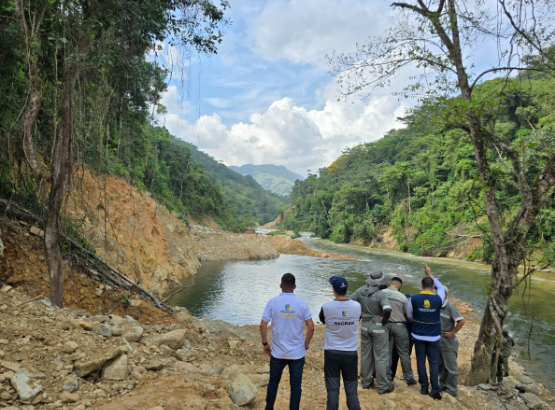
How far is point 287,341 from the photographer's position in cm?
313

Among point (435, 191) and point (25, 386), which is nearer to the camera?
point (25, 386)

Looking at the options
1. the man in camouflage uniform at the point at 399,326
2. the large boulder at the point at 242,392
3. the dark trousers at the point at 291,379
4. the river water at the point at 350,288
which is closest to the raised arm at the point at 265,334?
the dark trousers at the point at 291,379

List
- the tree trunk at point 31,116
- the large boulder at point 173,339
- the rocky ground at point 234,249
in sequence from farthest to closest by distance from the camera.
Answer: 1. the rocky ground at point 234,249
2. the large boulder at point 173,339
3. the tree trunk at point 31,116

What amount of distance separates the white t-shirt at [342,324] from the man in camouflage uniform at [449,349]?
74.3 inches

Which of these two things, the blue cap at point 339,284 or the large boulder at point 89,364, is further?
the blue cap at point 339,284

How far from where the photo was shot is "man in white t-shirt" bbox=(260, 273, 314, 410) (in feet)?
10.2

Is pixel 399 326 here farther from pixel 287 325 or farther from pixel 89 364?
pixel 89 364

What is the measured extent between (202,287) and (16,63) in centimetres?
1292

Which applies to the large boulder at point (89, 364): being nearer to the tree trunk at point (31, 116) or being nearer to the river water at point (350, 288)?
the tree trunk at point (31, 116)

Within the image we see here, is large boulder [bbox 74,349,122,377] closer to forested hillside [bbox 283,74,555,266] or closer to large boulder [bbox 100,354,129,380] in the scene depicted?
large boulder [bbox 100,354,129,380]

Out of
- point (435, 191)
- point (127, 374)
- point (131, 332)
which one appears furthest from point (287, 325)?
point (435, 191)

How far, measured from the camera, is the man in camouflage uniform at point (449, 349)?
14.1 ft

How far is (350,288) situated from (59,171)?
564 inches

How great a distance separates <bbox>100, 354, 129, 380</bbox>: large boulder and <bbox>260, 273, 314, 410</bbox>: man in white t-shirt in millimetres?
1572
